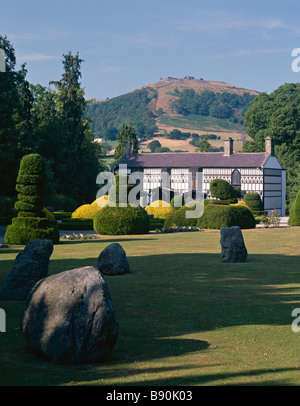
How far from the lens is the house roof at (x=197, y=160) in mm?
59812

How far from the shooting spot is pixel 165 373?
6098mm

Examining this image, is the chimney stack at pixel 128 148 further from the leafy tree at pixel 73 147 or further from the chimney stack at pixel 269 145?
the chimney stack at pixel 269 145

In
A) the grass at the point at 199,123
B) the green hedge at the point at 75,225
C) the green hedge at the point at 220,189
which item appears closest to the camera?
the green hedge at the point at 75,225

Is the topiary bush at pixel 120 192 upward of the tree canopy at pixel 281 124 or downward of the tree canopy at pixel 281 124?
downward

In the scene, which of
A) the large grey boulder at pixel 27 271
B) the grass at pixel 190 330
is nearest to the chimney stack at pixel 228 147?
the grass at pixel 190 330

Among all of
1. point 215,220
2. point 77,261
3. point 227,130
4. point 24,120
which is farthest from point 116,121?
point 77,261

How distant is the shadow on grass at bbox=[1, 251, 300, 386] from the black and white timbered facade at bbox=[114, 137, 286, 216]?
139ft

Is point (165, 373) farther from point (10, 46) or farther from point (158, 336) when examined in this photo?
point (10, 46)

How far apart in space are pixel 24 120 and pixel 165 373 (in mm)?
46228

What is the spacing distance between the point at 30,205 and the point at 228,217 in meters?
14.3

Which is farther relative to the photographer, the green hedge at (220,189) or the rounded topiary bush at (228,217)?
the green hedge at (220,189)

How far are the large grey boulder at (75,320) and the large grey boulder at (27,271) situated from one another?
4.00 metres

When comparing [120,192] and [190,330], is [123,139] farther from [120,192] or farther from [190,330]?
[190,330]

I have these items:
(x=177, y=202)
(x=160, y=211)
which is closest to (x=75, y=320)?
(x=160, y=211)
